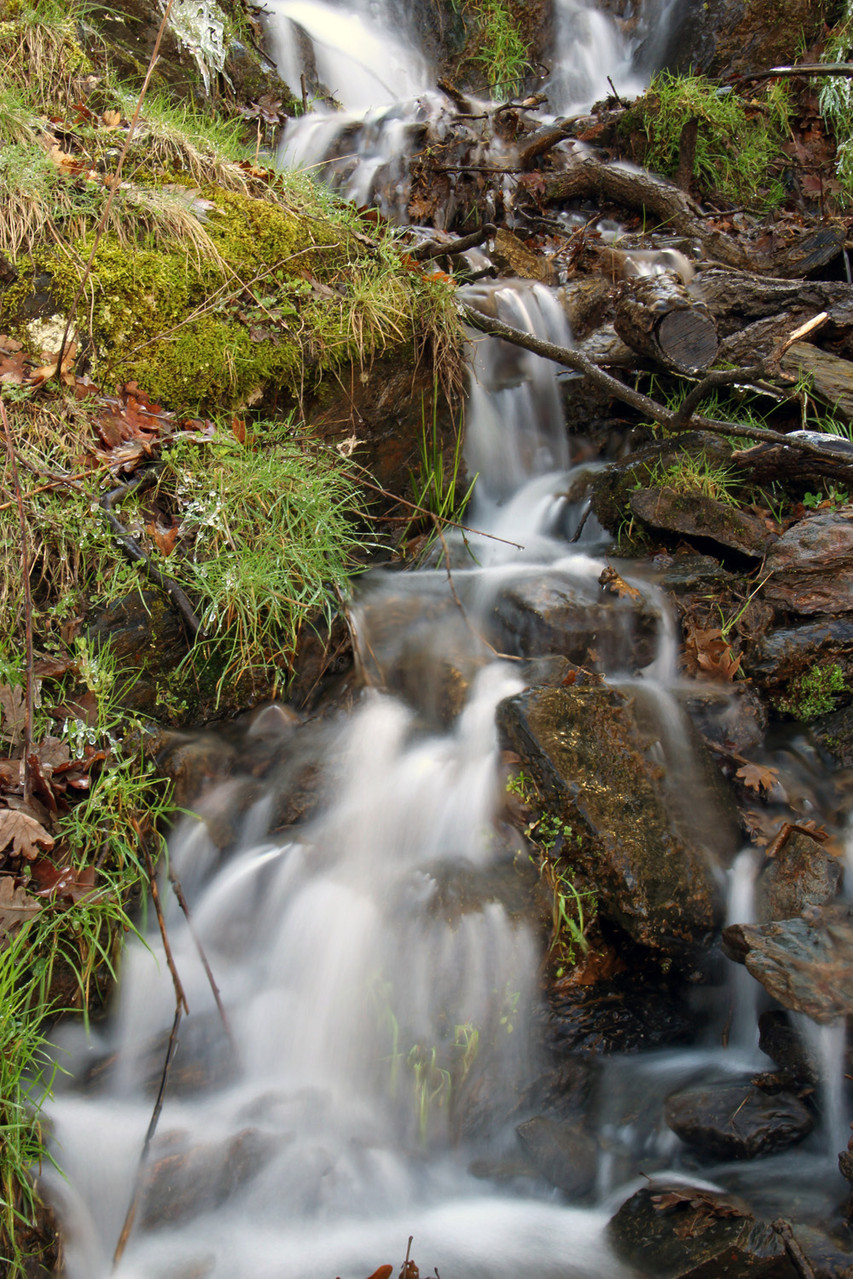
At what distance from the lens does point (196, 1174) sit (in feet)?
7.13

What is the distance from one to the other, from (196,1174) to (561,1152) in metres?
1.03

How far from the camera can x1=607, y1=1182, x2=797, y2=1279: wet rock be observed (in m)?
1.84

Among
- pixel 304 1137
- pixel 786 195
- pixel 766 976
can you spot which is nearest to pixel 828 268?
pixel 786 195

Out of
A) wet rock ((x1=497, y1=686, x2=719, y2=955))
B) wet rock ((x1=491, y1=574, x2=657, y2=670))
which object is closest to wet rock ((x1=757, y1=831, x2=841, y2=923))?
wet rock ((x1=497, y1=686, x2=719, y2=955))

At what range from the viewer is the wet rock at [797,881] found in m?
2.66

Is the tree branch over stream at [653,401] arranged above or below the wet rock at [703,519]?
above

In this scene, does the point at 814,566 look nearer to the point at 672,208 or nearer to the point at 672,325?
the point at 672,325

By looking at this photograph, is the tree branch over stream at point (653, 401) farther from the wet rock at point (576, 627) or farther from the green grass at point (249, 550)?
the green grass at point (249, 550)

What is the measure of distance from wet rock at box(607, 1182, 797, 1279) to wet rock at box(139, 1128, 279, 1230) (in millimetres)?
998

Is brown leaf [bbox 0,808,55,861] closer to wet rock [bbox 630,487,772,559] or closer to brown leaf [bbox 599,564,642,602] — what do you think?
brown leaf [bbox 599,564,642,602]

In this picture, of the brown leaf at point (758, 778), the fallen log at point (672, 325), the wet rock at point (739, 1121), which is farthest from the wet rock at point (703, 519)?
the wet rock at point (739, 1121)

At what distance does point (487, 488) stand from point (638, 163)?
4.73 metres

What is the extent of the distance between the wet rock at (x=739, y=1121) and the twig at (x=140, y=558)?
231cm

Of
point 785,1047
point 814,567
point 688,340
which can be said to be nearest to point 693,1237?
point 785,1047
